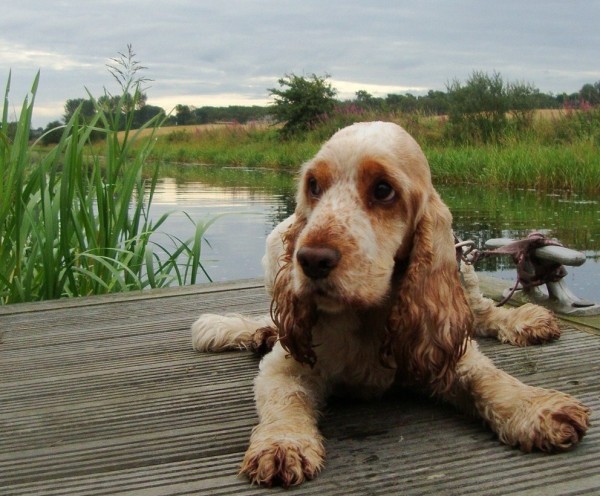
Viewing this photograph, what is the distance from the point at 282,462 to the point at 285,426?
0.67 feet

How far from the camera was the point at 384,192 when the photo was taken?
90.4 inches

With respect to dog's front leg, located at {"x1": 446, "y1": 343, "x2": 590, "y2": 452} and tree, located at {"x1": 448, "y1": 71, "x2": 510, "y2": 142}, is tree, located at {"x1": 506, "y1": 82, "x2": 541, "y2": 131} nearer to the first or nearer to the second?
tree, located at {"x1": 448, "y1": 71, "x2": 510, "y2": 142}

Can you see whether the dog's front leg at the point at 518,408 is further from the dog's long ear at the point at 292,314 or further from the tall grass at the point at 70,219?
the tall grass at the point at 70,219

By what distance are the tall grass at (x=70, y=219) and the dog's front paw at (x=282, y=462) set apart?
3.05 m

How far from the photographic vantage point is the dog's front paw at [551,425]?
6.78ft

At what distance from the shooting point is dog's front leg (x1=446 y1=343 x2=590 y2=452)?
6.81ft

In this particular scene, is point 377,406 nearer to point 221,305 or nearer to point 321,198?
point 321,198

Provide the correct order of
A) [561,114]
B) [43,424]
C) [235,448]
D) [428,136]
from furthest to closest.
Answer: [428,136], [561,114], [43,424], [235,448]

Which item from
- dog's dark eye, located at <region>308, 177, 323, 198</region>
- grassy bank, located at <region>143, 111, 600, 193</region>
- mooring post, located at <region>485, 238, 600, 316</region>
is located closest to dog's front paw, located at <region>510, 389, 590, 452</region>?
dog's dark eye, located at <region>308, 177, 323, 198</region>

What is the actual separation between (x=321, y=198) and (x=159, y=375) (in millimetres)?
1159

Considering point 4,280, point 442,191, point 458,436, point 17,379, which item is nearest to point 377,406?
point 458,436

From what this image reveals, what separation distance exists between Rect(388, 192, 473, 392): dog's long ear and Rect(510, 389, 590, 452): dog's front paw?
0.98 ft

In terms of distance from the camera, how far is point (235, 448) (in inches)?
87.0

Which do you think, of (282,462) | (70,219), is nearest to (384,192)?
(282,462)
